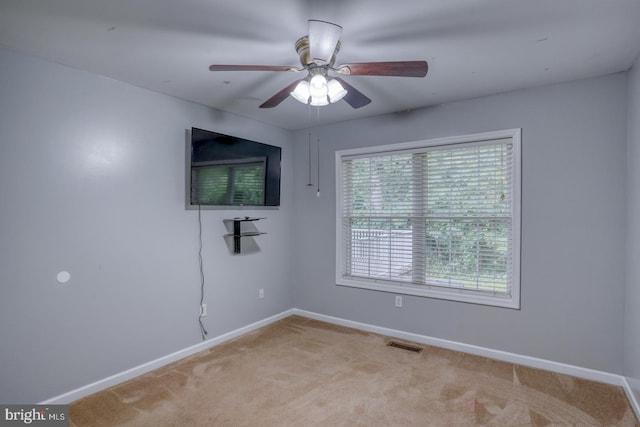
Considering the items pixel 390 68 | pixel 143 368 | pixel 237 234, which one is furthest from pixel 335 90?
pixel 143 368

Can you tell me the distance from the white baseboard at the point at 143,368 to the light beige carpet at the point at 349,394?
0.06 metres

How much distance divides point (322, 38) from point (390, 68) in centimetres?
43

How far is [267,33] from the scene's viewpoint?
201 cm

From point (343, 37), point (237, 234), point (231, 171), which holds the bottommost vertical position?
point (237, 234)

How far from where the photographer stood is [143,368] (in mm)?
2822

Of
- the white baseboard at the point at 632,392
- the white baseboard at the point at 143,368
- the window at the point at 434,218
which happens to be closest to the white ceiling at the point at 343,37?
the window at the point at 434,218

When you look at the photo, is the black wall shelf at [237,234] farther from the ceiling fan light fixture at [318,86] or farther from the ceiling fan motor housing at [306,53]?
the ceiling fan motor housing at [306,53]

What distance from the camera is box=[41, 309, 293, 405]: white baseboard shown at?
2.38m

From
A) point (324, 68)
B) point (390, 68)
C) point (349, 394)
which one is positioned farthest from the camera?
point (349, 394)

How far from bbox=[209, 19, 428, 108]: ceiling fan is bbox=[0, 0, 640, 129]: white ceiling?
0.20 m

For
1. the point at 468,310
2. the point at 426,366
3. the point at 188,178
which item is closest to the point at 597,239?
the point at 468,310

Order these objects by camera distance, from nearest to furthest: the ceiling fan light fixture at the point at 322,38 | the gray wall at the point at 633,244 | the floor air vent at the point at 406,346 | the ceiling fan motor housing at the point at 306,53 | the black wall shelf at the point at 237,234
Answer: the ceiling fan light fixture at the point at 322,38, the ceiling fan motor housing at the point at 306,53, the gray wall at the point at 633,244, the floor air vent at the point at 406,346, the black wall shelf at the point at 237,234

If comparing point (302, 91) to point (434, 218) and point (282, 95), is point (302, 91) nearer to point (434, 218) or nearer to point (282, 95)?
point (282, 95)

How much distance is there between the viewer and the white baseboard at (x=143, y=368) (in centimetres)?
238
